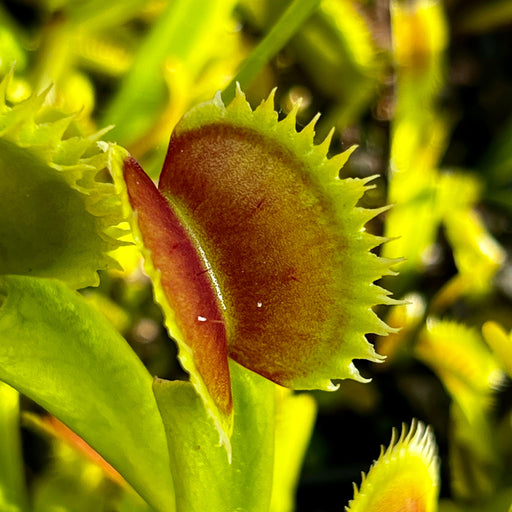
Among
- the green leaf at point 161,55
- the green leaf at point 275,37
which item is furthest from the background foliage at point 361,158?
the green leaf at point 275,37

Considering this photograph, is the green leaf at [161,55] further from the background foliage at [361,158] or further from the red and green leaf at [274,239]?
the red and green leaf at [274,239]

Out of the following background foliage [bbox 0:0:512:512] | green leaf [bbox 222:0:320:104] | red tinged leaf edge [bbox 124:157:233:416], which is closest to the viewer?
red tinged leaf edge [bbox 124:157:233:416]

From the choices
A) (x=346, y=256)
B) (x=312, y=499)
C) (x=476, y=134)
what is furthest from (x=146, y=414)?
(x=476, y=134)

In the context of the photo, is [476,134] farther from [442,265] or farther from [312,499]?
[312,499]

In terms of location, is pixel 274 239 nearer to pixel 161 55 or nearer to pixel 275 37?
pixel 275 37

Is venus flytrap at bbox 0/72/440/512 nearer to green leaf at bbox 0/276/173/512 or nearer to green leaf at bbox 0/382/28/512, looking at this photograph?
green leaf at bbox 0/276/173/512

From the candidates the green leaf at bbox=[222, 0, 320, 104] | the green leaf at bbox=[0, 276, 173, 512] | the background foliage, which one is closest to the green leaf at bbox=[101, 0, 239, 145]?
the background foliage
